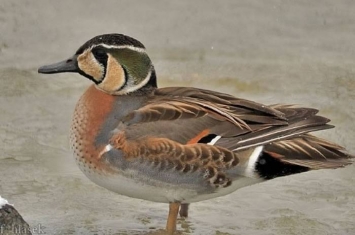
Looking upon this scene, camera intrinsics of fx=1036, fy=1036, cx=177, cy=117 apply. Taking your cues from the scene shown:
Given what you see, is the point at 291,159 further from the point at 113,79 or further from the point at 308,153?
the point at 113,79

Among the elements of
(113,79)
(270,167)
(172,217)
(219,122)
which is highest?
(113,79)

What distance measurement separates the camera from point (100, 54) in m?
6.39

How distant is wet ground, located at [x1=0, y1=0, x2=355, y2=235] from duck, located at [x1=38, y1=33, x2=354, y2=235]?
16.2 inches

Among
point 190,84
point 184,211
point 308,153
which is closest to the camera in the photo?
point 308,153

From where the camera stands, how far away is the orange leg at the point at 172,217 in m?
6.30

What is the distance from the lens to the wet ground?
6.59m

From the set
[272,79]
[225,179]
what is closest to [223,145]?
[225,179]

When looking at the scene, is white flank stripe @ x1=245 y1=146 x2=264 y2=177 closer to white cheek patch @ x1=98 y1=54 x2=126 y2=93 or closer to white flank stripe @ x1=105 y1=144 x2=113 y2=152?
white flank stripe @ x1=105 y1=144 x2=113 y2=152

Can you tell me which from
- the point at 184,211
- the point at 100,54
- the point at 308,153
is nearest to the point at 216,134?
the point at 308,153

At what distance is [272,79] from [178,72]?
816mm

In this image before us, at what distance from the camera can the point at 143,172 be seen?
6.09 meters

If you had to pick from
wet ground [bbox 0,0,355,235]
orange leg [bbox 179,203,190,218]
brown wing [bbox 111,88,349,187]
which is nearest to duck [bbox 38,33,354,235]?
brown wing [bbox 111,88,349,187]

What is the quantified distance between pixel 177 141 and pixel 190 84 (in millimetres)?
2692

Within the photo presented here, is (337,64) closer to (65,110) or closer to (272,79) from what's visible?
(272,79)
